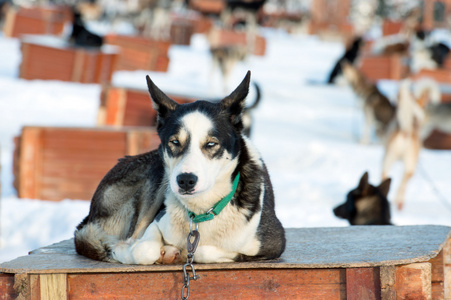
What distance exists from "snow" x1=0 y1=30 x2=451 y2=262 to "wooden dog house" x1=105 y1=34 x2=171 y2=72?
2.03 ft

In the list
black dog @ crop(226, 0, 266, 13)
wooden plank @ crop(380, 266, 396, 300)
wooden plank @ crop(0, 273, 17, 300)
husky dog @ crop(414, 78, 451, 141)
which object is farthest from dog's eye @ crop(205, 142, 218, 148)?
black dog @ crop(226, 0, 266, 13)

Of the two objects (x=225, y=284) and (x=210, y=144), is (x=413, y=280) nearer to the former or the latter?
(x=225, y=284)

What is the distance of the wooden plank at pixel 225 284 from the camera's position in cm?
293

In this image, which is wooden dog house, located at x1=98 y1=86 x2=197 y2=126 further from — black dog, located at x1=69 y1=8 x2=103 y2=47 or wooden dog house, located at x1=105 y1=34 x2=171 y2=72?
wooden dog house, located at x1=105 y1=34 x2=171 y2=72

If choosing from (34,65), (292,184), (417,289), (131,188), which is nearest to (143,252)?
(131,188)

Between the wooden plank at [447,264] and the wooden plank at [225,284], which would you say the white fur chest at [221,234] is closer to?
the wooden plank at [225,284]

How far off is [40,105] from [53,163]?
20.1 ft

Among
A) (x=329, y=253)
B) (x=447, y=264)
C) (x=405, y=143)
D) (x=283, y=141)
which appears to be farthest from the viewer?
(x=283, y=141)

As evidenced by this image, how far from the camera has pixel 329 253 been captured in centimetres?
323

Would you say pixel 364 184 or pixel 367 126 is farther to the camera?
pixel 367 126

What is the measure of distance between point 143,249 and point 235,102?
0.76 metres

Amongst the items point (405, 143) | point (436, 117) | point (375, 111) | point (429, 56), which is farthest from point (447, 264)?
point (429, 56)

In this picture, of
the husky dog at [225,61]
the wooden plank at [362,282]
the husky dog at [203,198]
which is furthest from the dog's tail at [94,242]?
the husky dog at [225,61]

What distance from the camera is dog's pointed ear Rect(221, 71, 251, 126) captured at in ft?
9.59
